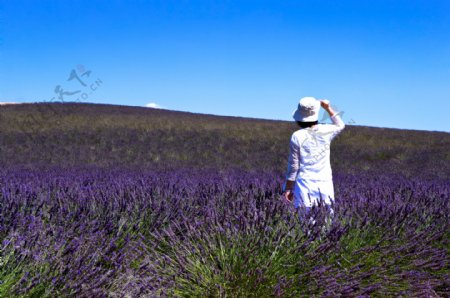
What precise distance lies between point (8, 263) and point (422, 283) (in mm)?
2422

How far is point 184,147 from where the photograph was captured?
46.6ft

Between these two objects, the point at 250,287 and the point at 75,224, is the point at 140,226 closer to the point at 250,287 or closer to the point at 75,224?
the point at 75,224

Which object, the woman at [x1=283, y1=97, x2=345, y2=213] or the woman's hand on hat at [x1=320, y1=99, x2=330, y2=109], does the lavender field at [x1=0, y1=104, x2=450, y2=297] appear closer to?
the woman at [x1=283, y1=97, x2=345, y2=213]

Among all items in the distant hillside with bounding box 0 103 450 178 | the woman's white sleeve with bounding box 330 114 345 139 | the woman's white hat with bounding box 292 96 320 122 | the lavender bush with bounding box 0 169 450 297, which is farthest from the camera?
the distant hillside with bounding box 0 103 450 178

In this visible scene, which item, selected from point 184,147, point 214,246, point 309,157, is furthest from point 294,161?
point 184,147

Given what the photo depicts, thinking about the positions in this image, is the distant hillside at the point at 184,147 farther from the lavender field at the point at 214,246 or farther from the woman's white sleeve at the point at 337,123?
the lavender field at the point at 214,246

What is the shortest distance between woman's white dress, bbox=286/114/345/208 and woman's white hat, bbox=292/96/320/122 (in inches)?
3.4

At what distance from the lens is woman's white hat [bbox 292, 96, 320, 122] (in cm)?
391

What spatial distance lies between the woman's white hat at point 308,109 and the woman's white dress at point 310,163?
0.28ft

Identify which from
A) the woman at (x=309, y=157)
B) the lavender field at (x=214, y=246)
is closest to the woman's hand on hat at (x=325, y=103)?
the woman at (x=309, y=157)

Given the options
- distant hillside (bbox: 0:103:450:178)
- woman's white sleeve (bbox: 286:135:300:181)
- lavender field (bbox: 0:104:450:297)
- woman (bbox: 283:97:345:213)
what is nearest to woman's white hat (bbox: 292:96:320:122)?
woman (bbox: 283:97:345:213)

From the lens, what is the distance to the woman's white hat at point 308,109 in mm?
3914

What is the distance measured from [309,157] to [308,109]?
0.39 meters

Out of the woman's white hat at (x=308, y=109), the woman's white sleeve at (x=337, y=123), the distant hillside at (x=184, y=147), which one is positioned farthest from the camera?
the distant hillside at (x=184, y=147)
